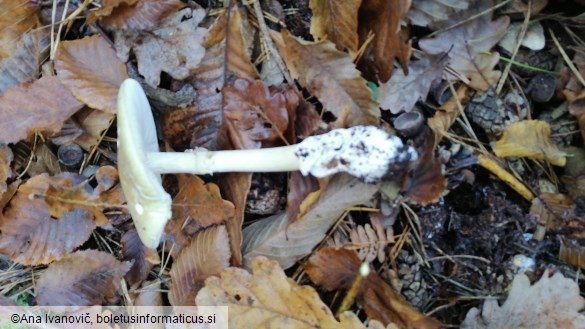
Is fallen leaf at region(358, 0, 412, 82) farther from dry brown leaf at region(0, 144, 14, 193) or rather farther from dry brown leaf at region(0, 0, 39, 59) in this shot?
dry brown leaf at region(0, 144, 14, 193)

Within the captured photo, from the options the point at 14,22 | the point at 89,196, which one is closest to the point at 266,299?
the point at 89,196

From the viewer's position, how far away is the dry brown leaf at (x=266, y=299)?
252 cm

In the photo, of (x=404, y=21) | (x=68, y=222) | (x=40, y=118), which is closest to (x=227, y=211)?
(x=68, y=222)

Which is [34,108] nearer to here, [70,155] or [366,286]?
[70,155]

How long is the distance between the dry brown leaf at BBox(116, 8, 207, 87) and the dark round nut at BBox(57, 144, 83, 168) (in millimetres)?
550

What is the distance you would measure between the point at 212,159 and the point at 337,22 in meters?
0.91

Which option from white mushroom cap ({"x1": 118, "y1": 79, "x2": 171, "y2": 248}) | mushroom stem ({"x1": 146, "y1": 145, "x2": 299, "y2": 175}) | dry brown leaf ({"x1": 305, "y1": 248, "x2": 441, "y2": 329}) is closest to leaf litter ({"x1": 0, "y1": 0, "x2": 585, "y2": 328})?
dry brown leaf ({"x1": 305, "y1": 248, "x2": 441, "y2": 329})

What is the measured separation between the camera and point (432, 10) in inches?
108

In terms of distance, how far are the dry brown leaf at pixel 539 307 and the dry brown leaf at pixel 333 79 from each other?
1022 mm

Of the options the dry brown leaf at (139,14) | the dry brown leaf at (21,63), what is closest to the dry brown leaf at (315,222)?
the dry brown leaf at (139,14)

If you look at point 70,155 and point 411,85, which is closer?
point 411,85

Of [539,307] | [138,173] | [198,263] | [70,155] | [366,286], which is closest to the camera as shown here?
[138,173]

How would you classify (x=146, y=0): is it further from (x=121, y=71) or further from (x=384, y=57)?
(x=384, y=57)

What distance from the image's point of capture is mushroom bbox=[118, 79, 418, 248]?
2367 mm
